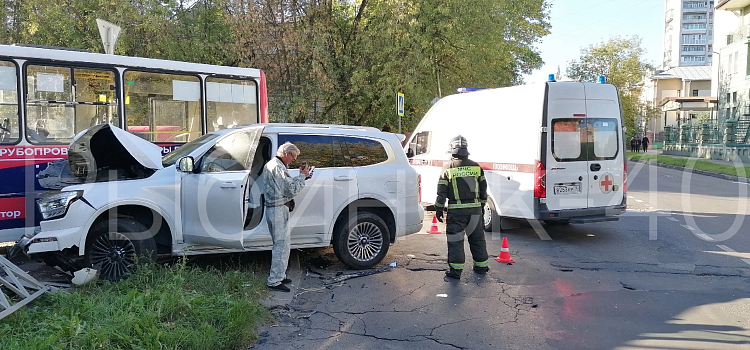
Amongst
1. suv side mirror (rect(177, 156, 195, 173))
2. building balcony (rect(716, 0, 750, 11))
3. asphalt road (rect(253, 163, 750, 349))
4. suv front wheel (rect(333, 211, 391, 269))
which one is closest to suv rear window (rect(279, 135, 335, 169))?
suv front wheel (rect(333, 211, 391, 269))

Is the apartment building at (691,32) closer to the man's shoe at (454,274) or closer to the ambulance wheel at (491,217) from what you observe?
the ambulance wheel at (491,217)

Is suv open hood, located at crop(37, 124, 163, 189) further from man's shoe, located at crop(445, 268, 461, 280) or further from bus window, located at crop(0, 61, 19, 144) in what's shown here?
man's shoe, located at crop(445, 268, 461, 280)

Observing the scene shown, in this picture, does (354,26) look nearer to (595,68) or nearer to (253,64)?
(253,64)

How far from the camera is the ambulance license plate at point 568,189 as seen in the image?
8.95 meters

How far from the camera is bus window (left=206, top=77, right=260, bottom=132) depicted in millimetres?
9875

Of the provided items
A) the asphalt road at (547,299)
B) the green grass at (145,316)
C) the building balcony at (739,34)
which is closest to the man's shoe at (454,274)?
the asphalt road at (547,299)

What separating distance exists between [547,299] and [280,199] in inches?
119

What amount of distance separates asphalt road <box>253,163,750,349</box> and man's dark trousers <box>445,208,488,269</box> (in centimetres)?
27

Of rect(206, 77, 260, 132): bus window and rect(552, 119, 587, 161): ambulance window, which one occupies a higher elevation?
rect(206, 77, 260, 132): bus window

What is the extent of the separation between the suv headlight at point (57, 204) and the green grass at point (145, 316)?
821 mm

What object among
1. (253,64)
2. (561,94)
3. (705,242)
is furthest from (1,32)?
(705,242)

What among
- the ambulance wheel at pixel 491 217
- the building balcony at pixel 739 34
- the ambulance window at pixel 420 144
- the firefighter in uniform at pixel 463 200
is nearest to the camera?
the firefighter in uniform at pixel 463 200

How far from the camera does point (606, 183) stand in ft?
30.5

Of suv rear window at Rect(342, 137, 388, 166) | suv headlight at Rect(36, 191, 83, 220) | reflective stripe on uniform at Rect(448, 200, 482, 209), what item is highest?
suv rear window at Rect(342, 137, 388, 166)
